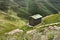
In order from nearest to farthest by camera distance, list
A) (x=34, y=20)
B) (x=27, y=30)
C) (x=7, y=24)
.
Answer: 1. (x=27, y=30)
2. (x=34, y=20)
3. (x=7, y=24)

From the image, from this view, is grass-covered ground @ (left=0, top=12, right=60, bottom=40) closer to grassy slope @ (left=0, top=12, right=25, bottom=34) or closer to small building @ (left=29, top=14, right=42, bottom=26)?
grassy slope @ (left=0, top=12, right=25, bottom=34)

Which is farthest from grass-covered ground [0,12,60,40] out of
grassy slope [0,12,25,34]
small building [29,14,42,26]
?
small building [29,14,42,26]

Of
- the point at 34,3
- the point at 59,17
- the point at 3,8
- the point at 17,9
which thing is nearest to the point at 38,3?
the point at 34,3

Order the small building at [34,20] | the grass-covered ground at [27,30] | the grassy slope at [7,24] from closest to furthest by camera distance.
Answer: the grass-covered ground at [27,30] → the grassy slope at [7,24] → the small building at [34,20]

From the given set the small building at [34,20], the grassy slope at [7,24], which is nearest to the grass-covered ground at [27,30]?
the grassy slope at [7,24]

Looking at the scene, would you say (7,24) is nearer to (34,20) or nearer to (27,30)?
(34,20)

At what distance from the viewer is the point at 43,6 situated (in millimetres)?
98812

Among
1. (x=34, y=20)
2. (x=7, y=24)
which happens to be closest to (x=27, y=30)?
(x=34, y=20)

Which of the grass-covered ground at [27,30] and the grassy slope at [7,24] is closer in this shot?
the grass-covered ground at [27,30]

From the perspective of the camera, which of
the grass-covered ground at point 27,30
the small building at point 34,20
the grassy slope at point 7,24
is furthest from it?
the small building at point 34,20

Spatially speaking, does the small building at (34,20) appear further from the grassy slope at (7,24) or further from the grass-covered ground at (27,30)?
the grassy slope at (7,24)

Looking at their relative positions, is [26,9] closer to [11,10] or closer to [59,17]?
[11,10]

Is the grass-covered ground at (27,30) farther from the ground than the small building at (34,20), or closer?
closer

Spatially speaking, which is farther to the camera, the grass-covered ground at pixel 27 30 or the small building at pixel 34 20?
the small building at pixel 34 20
